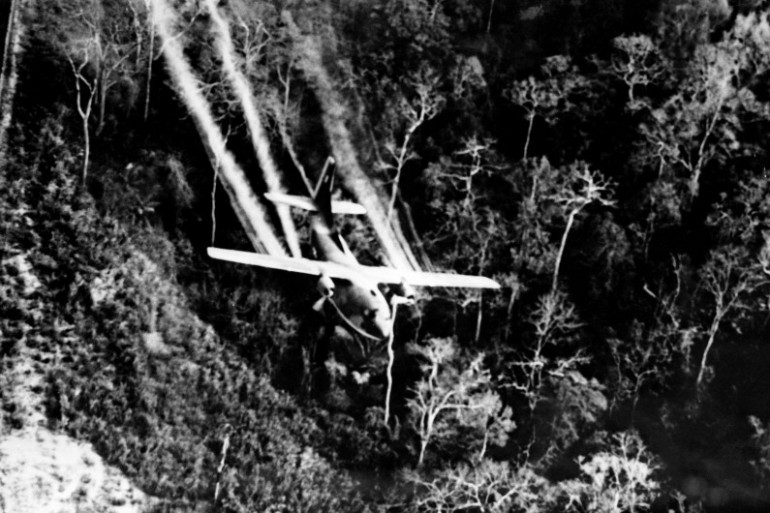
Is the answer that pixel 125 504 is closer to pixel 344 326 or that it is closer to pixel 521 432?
pixel 344 326

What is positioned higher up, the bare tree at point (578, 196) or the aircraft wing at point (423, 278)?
the bare tree at point (578, 196)

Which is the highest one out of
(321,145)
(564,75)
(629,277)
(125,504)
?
(564,75)

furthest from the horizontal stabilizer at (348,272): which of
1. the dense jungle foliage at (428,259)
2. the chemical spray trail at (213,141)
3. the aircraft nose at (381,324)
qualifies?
the chemical spray trail at (213,141)

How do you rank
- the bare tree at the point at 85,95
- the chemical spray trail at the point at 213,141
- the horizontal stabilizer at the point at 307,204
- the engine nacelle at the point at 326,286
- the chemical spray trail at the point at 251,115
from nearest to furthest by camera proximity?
the engine nacelle at the point at 326,286, the horizontal stabilizer at the point at 307,204, the bare tree at the point at 85,95, the chemical spray trail at the point at 213,141, the chemical spray trail at the point at 251,115

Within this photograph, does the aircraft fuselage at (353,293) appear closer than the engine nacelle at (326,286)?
No

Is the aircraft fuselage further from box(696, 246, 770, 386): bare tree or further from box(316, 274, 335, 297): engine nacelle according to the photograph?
box(696, 246, 770, 386): bare tree

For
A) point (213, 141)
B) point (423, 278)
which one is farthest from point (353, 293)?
point (213, 141)

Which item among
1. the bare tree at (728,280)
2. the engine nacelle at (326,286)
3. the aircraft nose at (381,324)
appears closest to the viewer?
the engine nacelle at (326,286)

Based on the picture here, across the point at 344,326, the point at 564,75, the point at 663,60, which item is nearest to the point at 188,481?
the point at 344,326

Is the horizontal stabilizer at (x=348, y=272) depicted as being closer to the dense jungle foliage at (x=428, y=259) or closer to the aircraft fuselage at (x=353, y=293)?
the aircraft fuselage at (x=353, y=293)
